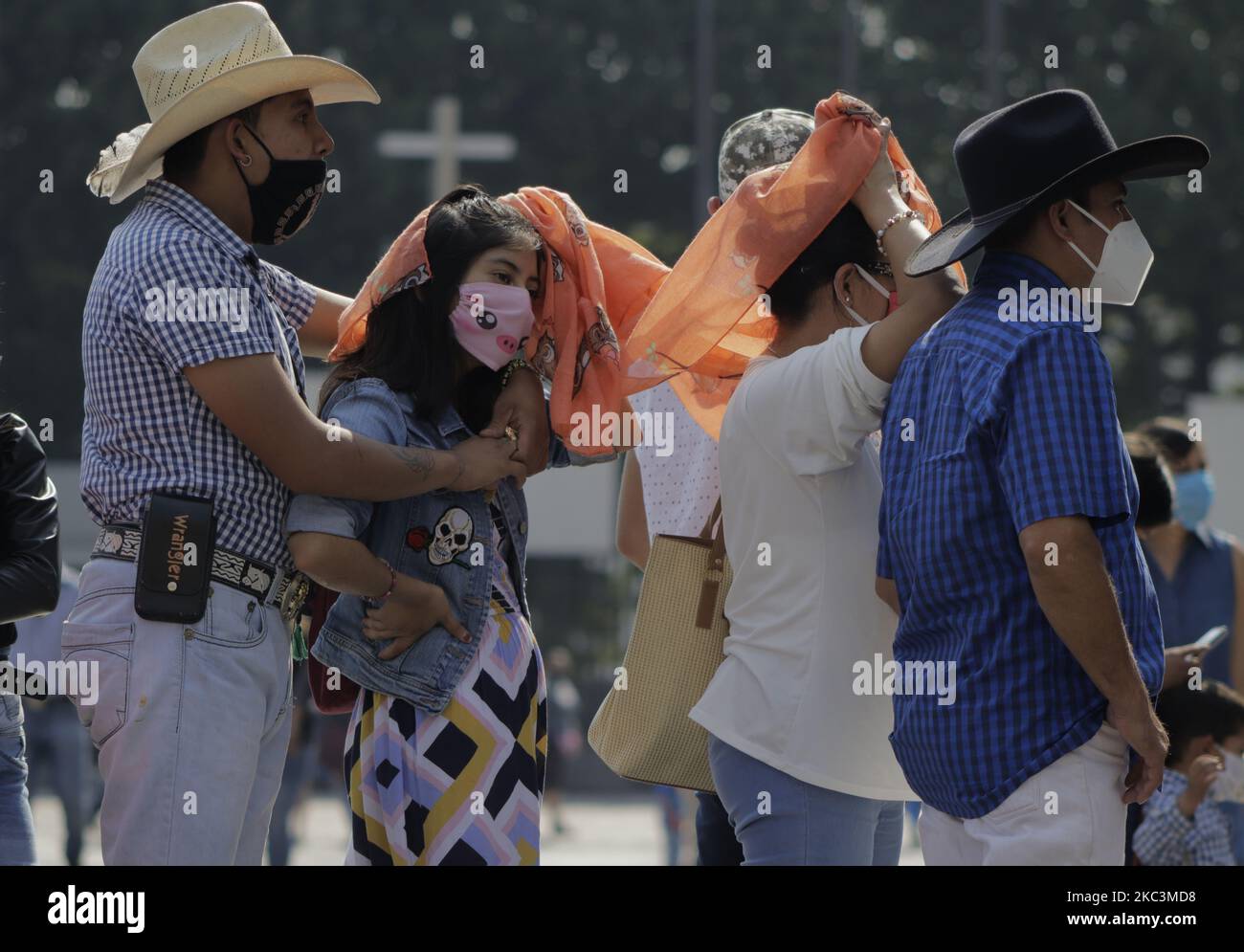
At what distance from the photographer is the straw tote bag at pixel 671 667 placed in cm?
362

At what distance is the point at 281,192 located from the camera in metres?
3.47

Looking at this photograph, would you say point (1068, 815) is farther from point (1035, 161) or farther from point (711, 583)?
point (1035, 161)

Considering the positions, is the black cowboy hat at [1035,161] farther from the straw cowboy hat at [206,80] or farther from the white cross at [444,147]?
the white cross at [444,147]

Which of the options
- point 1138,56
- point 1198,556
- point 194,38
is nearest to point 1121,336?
point 1138,56

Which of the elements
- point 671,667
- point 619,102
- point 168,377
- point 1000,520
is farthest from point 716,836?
point 619,102

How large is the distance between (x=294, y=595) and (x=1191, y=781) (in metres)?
3.08

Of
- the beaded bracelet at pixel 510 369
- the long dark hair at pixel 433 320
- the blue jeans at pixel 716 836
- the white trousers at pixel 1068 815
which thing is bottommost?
the blue jeans at pixel 716 836

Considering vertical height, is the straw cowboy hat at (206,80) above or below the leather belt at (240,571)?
above

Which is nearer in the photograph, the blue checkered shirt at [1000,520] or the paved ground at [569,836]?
the blue checkered shirt at [1000,520]

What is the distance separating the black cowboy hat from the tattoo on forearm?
3.04 ft

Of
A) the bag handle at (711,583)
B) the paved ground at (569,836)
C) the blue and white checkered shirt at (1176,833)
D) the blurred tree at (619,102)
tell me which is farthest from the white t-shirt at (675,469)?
the blurred tree at (619,102)

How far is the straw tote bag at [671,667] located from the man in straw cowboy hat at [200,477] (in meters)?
0.45
